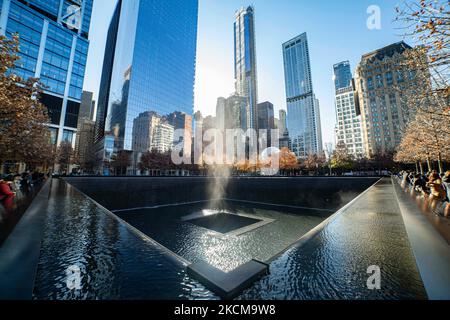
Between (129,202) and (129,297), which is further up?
(129,297)

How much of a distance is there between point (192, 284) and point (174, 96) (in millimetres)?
74399

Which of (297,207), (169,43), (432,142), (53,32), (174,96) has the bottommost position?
(297,207)

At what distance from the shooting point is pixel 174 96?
227ft

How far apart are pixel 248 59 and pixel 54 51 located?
11633 centimetres

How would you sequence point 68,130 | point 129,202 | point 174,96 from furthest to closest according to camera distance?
1. point 174,96
2. point 68,130
3. point 129,202

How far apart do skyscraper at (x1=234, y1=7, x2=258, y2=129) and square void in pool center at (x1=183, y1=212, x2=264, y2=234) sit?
371ft

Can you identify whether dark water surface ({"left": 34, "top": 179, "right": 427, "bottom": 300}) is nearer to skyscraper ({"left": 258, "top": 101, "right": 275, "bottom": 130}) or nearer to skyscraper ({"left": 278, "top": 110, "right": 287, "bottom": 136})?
skyscraper ({"left": 258, "top": 101, "right": 275, "bottom": 130})

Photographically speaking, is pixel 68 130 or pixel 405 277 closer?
pixel 405 277

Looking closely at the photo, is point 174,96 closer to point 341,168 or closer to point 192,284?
point 341,168

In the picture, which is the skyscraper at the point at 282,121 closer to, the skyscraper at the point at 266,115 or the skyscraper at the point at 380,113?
the skyscraper at the point at 266,115

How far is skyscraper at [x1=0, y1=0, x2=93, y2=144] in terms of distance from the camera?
38.9 metres

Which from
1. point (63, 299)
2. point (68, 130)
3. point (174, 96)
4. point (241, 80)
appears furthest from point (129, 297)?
point (241, 80)

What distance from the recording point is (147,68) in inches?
2426

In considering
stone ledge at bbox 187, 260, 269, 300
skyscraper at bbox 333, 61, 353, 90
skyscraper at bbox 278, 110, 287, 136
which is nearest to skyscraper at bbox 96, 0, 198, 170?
stone ledge at bbox 187, 260, 269, 300
